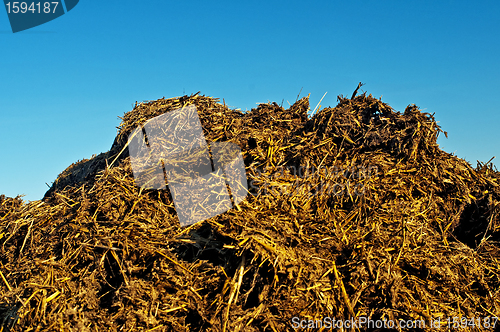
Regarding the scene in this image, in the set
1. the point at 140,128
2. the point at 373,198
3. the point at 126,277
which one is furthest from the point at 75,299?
the point at 373,198

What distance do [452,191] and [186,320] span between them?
366cm

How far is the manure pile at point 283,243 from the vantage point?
3172 mm

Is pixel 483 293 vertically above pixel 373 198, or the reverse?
pixel 373 198

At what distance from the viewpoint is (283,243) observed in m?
3.25

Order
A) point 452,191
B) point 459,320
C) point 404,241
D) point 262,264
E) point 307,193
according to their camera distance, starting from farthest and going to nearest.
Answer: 1. point 452,191
2. point 307,193
3. point 404,241
4. point 459,320
5. point 262,264

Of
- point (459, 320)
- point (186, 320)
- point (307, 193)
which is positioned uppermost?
point (307, 193)

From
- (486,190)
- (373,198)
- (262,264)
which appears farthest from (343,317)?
(486,190)

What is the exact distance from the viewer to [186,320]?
3.27 m

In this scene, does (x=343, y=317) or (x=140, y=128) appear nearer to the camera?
(x=343, y=317)

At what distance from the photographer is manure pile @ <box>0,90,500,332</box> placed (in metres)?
3.17

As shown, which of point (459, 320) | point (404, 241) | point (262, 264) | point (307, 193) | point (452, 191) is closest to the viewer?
point (262, 264)

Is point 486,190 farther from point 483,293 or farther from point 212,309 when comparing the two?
point 212,309

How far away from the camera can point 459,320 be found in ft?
11.2

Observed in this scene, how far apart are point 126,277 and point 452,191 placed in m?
4.08
